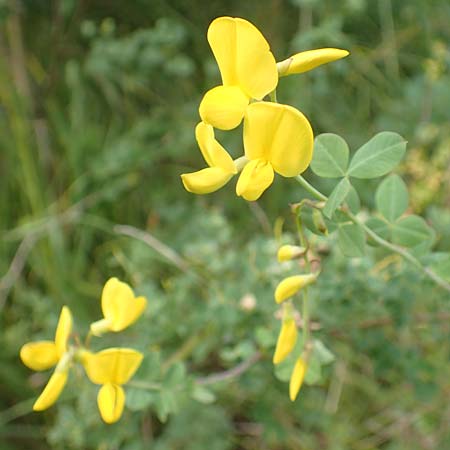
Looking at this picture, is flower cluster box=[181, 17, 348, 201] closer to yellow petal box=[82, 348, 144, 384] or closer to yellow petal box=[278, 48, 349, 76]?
yellow petal box=[278, 48, 349, 76]

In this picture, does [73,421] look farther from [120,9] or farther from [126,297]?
[120,9]

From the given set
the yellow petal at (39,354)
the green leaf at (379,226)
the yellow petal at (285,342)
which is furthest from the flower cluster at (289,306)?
the yellow petal at (39,354)

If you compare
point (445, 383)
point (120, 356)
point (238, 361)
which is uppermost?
point (120, 356)

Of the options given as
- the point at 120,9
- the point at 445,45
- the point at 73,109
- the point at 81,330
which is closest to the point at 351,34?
the point at 445,45

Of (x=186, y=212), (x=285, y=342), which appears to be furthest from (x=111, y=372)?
(x=186, y=212)

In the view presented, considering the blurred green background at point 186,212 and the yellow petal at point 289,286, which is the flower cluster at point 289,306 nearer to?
the yellow petal at point 289,286

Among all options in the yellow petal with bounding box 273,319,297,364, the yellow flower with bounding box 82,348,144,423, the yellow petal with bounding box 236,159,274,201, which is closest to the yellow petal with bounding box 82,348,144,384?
the yellow flower with bounding box 82,348,144,423

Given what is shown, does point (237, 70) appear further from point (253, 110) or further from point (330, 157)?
point (330, 157)
